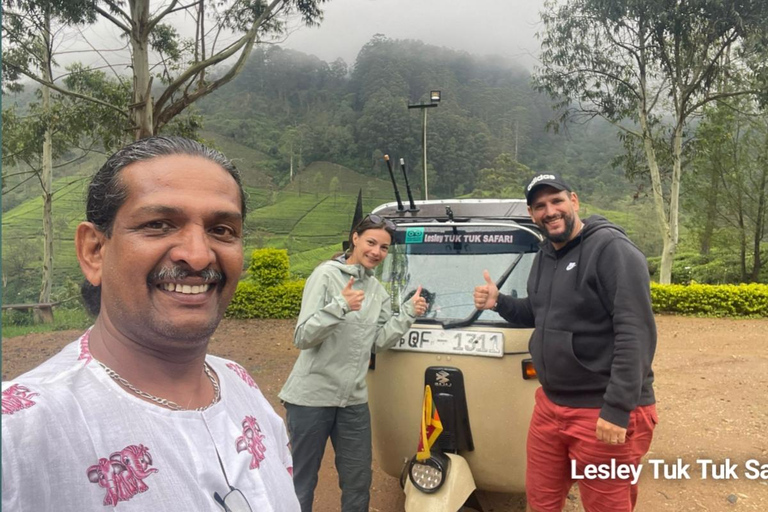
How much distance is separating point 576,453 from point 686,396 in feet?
13.5

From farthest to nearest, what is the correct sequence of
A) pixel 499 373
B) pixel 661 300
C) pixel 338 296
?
pixel 661 300 → pixel 499 373 → pixel 338 296

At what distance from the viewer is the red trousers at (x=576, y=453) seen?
6.25ft

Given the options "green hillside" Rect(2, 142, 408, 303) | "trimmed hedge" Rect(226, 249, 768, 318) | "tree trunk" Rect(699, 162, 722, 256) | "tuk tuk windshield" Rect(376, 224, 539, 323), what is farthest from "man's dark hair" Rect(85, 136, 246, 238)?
"tree trunk" Rect(699, 162, 722, 256)

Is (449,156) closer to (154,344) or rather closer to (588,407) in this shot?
(588,407)

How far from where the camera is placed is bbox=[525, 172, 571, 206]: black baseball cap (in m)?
2.02

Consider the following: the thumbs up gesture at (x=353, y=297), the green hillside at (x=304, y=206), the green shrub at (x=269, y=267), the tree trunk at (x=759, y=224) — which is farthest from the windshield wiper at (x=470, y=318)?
the tree trunk at (x=759, y=224)

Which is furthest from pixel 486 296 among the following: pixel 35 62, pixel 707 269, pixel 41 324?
pixel 707 269

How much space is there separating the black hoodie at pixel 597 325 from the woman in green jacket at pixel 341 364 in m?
0.68

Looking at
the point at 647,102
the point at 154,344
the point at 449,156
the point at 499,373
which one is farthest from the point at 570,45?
the point at 154,344

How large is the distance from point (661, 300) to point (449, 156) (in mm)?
4899

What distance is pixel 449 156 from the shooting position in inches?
346

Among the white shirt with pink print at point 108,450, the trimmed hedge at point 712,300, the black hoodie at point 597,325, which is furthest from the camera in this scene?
the trimmed hedge at point 712,300

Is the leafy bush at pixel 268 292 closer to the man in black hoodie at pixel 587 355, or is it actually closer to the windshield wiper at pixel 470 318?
the windshield wiper at pixel 470 318

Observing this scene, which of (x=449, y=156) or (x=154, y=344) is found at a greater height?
(x=449, y=156)
